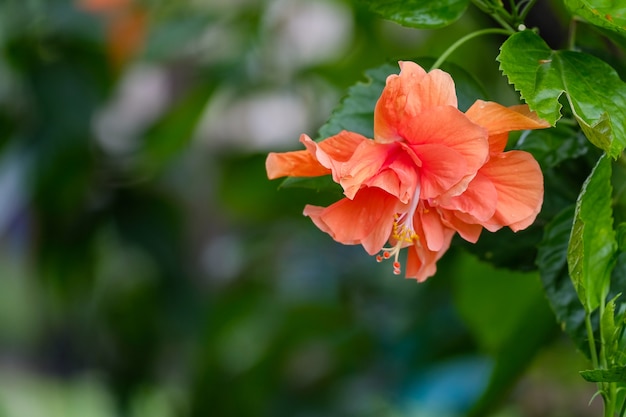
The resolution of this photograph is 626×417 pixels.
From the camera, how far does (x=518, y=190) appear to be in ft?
1.26

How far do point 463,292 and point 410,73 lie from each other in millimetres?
426

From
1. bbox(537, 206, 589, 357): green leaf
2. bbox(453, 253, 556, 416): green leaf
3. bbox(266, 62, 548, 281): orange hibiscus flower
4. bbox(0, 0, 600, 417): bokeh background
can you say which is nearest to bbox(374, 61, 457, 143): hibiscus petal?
bbox(266, 62, 548, 281): orange hibiscus flower

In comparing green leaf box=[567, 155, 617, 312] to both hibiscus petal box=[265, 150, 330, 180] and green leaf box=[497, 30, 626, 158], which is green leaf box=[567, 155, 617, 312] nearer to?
green leaf box=[497, 30, 626, 158]

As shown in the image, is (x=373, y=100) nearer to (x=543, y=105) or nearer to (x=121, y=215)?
(x=543, y=105)

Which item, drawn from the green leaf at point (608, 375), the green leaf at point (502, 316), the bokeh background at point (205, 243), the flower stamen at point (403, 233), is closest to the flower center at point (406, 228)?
the flower stamen at point (403, 233)

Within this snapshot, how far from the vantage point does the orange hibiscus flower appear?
14.7 inches

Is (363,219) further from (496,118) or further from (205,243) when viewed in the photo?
(205,243)

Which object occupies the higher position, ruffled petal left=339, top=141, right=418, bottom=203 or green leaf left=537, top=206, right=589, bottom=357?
ruffled petal left=339, top=141, right=418, bottom=203

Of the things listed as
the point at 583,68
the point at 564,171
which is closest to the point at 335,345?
the point at 564,171

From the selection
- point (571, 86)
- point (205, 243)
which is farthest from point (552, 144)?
point (205, 243)

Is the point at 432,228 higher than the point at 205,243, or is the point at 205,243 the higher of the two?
the point at 432,228

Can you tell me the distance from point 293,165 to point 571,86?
0.14 m

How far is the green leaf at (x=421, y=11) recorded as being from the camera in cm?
42

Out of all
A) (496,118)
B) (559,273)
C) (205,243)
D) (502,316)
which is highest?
(496,118)
